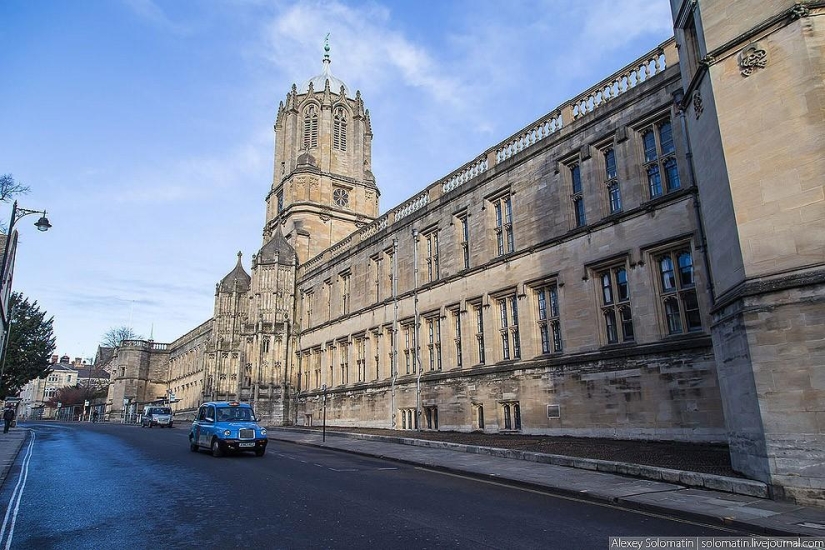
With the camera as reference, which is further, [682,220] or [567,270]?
[567,270]

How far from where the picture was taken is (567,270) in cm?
1811

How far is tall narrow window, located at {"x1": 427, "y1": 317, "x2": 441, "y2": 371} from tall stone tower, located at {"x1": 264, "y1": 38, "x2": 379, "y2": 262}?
19962 mm

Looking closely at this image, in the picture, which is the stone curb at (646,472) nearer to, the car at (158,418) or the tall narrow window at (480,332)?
the tall narrow window at (480,332)

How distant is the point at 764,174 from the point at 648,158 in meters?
7.78

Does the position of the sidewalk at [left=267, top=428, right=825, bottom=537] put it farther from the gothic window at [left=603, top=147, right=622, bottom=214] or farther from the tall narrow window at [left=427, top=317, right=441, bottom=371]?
the gothic window at [left=603, top=147, right=622, bottom=214]

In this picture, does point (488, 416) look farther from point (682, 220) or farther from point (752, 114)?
point (752, 114)

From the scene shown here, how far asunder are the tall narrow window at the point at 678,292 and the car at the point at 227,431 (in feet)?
42.8

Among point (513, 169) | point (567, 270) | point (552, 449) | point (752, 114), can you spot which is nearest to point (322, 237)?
point (513, 169)

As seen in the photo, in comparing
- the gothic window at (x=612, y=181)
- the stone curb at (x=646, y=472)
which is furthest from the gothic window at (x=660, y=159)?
the stone curb at (x=646, y=472)

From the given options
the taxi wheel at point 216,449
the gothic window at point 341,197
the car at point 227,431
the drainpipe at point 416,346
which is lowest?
the taxi wheel at point 216,449

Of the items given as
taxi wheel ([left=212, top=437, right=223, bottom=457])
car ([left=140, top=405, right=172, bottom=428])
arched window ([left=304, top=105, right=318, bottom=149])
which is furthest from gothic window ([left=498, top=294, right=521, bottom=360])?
car ([left=140, top=405, right=172, bottom=428])

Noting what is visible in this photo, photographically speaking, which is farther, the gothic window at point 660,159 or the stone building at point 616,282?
the gothic window at point 660,159

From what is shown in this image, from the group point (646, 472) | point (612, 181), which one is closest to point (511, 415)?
point (612, 181)

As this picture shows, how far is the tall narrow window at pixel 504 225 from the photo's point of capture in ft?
70.2
